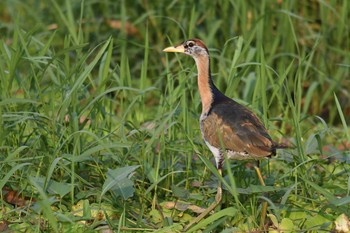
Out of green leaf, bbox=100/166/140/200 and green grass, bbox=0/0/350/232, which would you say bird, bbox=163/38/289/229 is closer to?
green grass, bbox=0/0/350/232

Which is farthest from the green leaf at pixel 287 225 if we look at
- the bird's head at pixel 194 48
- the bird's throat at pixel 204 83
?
the bird's head at pixel 194 48

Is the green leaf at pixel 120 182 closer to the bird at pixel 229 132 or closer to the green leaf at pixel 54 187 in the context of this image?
the green leaf at pixel 54 187

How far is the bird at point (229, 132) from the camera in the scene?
4.68m

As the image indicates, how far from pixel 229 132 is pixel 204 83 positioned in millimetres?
589

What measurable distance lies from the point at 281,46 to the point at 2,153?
2.69 m

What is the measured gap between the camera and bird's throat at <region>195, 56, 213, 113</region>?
5.28 metres

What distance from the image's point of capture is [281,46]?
6.96 metres

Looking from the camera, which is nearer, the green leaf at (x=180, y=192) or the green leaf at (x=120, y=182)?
the green leaf at (x=120, y=182)

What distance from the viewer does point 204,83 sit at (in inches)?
212

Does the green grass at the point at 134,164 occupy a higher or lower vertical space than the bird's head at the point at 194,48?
lower

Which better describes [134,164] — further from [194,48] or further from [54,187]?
[194,48]

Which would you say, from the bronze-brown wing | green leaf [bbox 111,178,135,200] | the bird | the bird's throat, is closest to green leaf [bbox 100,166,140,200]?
green leaf [bbox 111,178,135,200]

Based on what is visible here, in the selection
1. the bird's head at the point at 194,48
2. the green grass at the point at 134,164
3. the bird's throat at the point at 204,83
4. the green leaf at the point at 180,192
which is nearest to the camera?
the green grass at the point at 134,164

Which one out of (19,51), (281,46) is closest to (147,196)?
(19,51)
